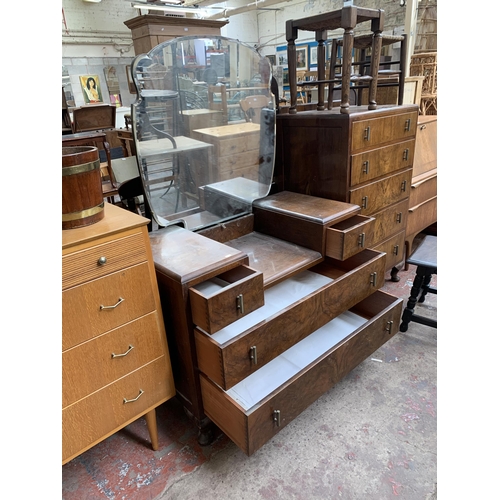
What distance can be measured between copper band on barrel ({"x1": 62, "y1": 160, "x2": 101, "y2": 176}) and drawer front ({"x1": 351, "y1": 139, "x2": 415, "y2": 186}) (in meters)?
1.00

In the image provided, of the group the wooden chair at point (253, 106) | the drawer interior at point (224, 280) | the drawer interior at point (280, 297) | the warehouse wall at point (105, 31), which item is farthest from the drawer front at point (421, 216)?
the warehouse wall at point (105, 31)

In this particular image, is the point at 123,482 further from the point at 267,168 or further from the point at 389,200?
the point at 389,200

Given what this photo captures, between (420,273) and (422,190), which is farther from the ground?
(422,190)

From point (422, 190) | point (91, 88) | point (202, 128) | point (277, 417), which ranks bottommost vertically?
point (277, 417)

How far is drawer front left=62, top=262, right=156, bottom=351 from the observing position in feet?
2.96

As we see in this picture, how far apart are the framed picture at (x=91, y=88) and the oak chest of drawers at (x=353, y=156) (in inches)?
277

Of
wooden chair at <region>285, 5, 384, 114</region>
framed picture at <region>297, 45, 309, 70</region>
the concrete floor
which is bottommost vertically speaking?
the concrete floor

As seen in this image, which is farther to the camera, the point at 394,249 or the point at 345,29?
the point at 394,249

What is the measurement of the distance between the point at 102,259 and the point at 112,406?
46 centimetres

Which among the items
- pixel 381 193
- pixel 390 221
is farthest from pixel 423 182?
pixel 381 193

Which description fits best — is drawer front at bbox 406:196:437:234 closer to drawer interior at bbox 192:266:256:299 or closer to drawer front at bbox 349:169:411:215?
drawer front at bbox 349:169:411:215

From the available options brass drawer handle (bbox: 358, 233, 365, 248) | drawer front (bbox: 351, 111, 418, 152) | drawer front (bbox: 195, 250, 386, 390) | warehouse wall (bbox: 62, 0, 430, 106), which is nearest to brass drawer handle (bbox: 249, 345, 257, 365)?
drawer front (bbox: 195, 250, 386, 390)

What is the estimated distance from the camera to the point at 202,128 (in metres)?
1.35

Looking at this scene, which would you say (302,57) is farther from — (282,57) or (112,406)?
(112,406)
